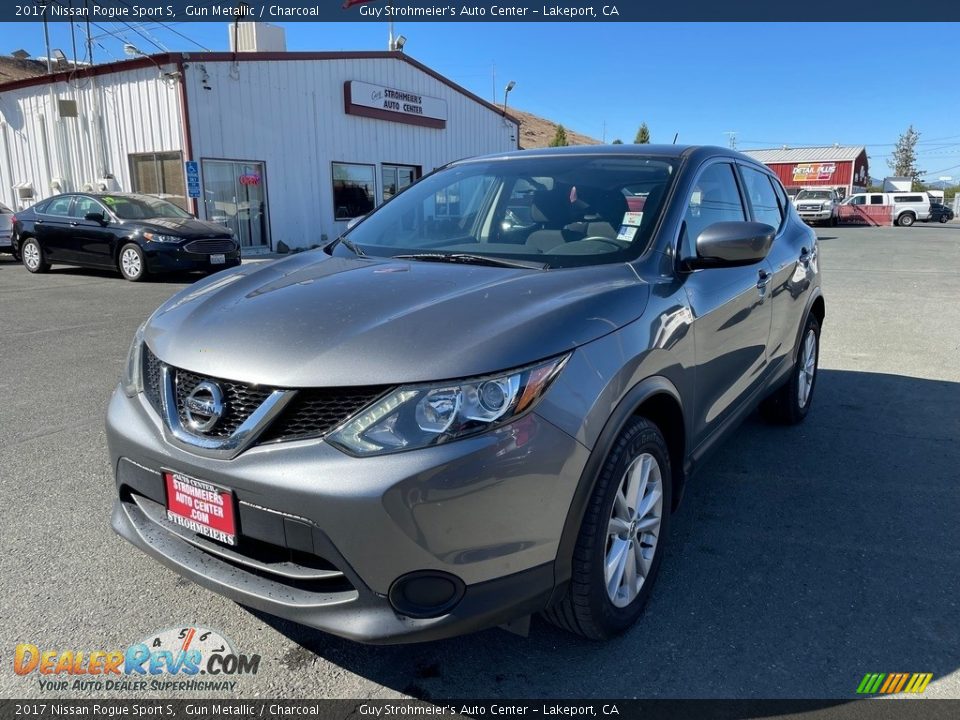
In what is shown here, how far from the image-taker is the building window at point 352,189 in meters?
19.5

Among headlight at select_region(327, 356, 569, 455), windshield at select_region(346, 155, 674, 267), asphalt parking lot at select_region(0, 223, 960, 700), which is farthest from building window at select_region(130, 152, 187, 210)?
headlight at select_region(327, 356, 569, 455)

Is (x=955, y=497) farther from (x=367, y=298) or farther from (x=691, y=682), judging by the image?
(x=367, y=298)

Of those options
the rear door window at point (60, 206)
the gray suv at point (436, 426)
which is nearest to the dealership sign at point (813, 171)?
the rear door window at point (60, 206)

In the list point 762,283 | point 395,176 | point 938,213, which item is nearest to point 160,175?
point 395,176

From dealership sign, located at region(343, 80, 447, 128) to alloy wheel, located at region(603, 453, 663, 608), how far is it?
18.5 meters

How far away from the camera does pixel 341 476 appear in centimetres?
183

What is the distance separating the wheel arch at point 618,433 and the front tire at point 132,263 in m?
10.9

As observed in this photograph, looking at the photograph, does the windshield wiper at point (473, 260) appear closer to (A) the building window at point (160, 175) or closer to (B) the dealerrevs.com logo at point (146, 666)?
(B) the dealerrevs.com logo at point (146, 666)

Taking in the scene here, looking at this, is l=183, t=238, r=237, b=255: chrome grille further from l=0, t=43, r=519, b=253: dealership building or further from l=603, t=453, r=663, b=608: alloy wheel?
l=603, t=453, r=663, b=608: alloy wheel

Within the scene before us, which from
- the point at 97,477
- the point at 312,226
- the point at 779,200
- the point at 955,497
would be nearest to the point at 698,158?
the point at 779,200

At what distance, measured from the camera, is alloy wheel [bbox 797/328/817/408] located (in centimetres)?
464

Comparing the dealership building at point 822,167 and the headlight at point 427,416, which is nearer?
the headlight at point 427,416

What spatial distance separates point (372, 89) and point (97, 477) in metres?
17.9

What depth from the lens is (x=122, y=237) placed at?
11.8 m
